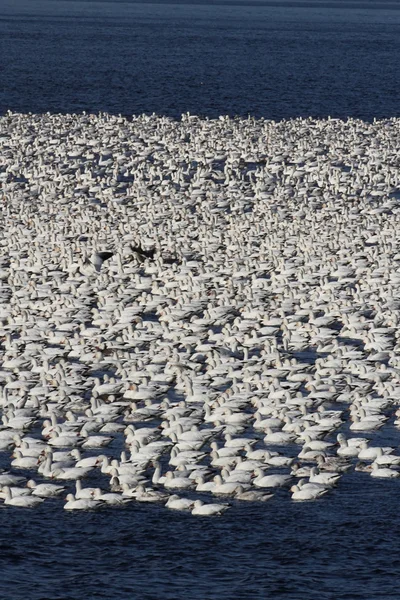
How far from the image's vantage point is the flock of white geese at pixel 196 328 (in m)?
35.9

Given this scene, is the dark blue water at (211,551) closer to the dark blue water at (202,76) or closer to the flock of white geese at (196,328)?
the flock of white geese at (196,328)

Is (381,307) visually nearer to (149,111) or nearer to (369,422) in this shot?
(369,422)

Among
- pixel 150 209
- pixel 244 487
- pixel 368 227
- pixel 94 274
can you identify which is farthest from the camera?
pixel 150 209

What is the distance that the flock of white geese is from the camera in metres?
35.9

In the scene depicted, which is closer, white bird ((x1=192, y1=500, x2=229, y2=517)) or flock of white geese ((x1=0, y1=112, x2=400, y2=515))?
white bird ((x1=192, y1=500, x2=229, y2=517))

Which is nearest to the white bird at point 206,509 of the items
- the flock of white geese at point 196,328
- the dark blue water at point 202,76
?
the flock of white geese at point 196,328

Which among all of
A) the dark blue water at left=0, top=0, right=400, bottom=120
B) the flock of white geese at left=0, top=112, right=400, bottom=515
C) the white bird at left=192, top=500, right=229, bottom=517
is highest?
the white bird at left=192, top=500, right=229, bottom=517

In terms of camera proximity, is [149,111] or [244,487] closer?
[244,487]

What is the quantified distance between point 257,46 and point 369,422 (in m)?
152

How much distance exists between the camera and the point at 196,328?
46.8 metres

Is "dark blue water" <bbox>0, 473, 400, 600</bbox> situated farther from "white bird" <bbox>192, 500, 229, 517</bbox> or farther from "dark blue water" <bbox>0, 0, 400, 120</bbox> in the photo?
"dark blue water" <bbox>0, 0, 400, 120</bbox>

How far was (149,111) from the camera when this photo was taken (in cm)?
11325

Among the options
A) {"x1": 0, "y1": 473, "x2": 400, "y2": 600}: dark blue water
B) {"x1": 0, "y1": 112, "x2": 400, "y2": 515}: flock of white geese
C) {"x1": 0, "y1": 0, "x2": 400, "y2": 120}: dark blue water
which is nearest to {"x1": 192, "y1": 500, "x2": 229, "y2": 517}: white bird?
{"x1": 0, "y1": 112, "x2": 400, "y2": 515}: flock of white geese

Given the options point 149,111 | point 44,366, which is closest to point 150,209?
point 44,366
